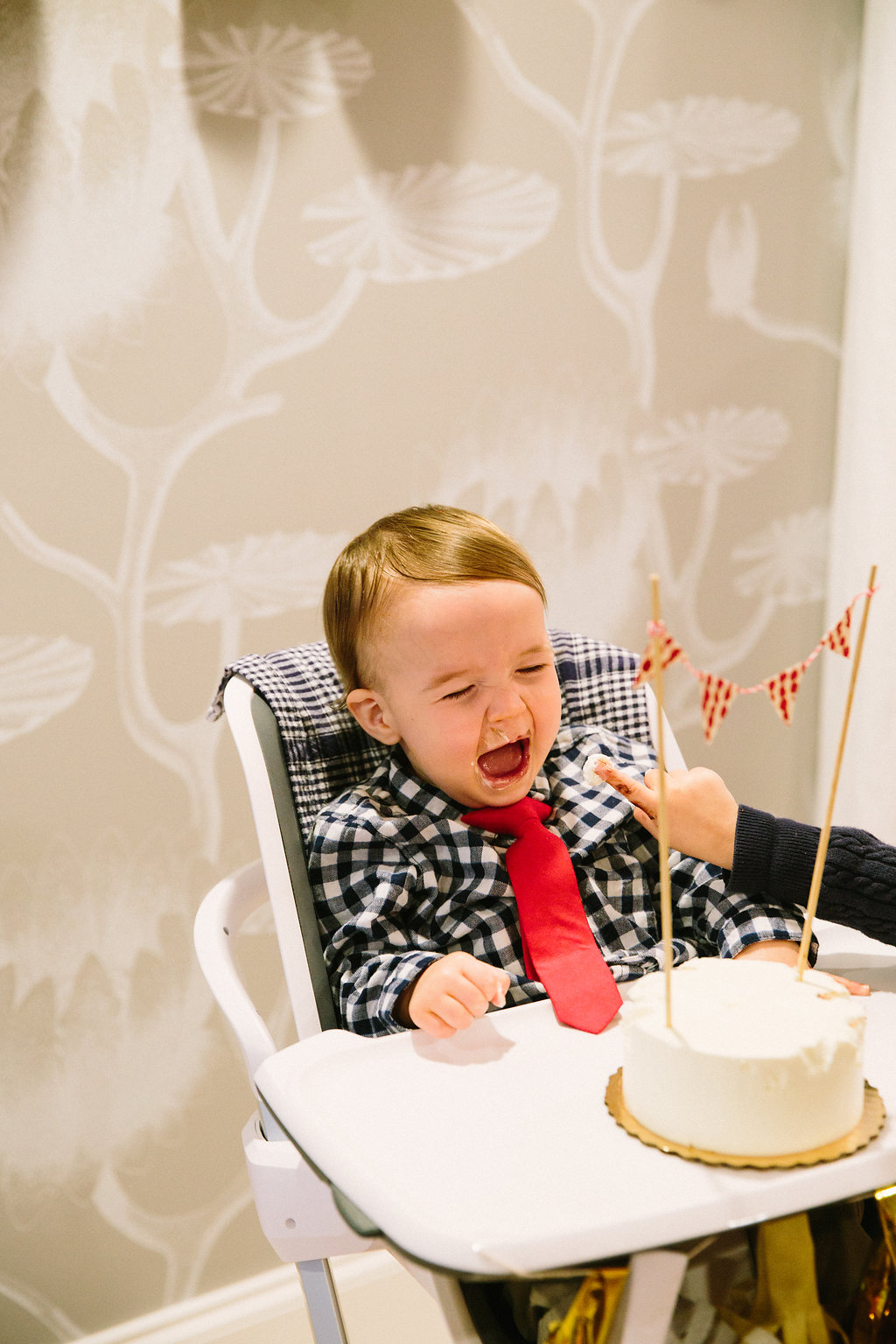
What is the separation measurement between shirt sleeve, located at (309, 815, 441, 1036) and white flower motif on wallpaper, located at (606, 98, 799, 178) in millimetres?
1106

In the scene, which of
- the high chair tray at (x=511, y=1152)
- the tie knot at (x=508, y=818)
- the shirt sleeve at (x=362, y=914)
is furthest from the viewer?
the tie knot at (x=508, y=818)

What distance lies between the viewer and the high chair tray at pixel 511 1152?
2.00ft

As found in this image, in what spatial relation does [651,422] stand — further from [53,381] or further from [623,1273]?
[623,1273]

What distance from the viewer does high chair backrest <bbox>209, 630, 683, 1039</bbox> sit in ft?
3.37

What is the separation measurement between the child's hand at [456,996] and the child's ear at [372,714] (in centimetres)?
29

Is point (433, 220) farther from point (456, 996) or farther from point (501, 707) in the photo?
point (456, 996)

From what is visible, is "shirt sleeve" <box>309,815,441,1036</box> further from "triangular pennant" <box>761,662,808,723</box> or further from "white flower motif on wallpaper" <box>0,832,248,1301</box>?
"white flower motif on wallpaper" <box>0,832,248,1301</box>

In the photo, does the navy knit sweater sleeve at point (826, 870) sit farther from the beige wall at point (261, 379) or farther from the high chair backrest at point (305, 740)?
the beige wall at point (261, 379)

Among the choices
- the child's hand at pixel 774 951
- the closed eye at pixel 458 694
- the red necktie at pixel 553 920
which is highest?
the closed eye at pixel 458 694

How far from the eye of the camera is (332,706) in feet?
3.82

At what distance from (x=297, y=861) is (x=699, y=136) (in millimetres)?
1255

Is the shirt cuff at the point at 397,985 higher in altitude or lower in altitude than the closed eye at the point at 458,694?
lower

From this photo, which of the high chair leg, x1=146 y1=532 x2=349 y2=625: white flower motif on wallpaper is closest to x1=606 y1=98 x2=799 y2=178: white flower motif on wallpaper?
x1=146 y1=532 x2=349 y2=625: white flower motif on wallpaper

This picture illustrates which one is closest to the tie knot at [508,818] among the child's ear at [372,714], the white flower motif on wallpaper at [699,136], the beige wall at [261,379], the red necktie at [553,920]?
the red necktie at [553,920]
